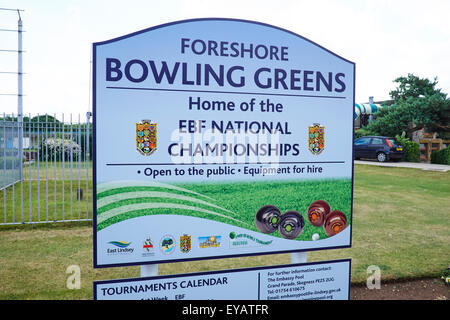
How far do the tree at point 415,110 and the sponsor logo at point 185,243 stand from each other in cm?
2315

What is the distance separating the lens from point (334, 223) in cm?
331

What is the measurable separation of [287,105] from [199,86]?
0.76 metres

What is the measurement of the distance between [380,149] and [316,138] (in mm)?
18497

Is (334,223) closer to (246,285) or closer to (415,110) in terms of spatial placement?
(246,285)

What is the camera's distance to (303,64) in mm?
3121

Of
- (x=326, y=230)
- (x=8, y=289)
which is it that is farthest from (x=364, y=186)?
(x=8, y=289)

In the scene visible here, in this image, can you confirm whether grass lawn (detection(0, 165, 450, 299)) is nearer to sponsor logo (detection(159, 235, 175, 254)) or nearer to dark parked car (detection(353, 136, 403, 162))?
sponsor logo (detection(159, 235, 175, 254))

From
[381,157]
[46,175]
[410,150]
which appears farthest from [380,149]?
[46,175]

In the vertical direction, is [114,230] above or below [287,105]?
below

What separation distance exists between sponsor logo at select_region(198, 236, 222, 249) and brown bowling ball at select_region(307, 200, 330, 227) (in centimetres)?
84

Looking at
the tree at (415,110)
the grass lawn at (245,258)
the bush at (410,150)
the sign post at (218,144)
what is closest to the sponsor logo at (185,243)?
the sign post at (218,144)

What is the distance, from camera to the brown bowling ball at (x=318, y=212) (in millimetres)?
3220

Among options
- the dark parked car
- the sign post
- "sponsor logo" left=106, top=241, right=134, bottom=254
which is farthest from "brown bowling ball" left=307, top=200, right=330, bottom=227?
the dark parked car
